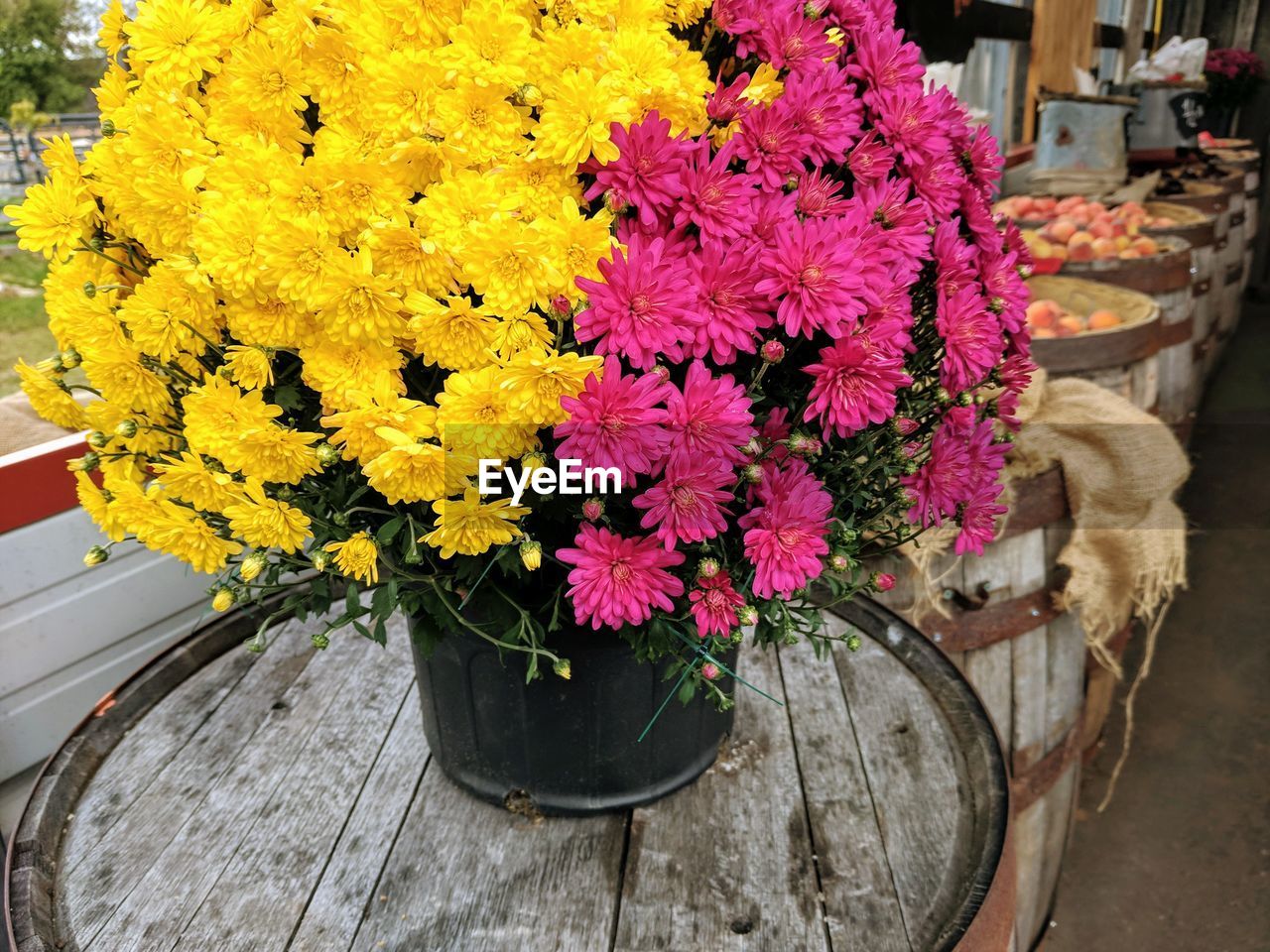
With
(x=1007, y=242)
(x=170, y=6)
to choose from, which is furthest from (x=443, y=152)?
(x=1007, y=242)

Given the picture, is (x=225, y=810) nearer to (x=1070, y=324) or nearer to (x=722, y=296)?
(x=722, y=296)

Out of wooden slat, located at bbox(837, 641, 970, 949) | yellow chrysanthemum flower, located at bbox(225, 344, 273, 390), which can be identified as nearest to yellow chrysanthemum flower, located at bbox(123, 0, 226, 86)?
yellow chrysanthemum flower, located at bbox(225, 344, 273, 390)

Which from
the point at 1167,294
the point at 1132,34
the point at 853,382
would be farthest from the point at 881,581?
the point at 1132,34

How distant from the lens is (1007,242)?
938 mm

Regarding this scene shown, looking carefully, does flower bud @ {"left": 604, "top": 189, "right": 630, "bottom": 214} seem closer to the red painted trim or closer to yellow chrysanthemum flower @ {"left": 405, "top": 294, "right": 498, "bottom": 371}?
yellow chrysanthemum flower @ {"left": 405, "top": 294, "right": 498, "bottom": 371}

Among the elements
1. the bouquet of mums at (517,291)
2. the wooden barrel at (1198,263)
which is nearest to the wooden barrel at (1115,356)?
the wooden barrel at (1198,263)

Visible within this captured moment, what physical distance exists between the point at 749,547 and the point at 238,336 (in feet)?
1.36

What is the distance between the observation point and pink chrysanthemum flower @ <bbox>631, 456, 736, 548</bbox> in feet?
2.21

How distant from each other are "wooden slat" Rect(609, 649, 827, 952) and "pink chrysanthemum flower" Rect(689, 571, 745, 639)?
33cm

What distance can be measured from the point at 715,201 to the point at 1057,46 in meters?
5.00

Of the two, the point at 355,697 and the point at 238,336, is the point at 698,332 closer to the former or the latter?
the point at 238,336

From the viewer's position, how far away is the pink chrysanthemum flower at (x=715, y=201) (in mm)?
695

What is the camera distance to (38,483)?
5.42 feet

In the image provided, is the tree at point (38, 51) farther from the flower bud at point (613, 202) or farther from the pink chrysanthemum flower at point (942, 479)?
the pink chrysanthemum flower at point (942, 479)
